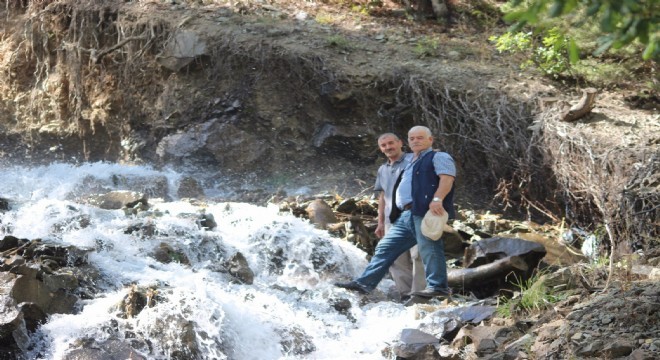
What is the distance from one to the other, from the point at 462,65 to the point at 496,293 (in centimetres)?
613

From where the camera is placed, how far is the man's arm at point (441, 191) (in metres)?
6.91

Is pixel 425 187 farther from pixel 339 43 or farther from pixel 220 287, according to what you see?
pixel 339 43

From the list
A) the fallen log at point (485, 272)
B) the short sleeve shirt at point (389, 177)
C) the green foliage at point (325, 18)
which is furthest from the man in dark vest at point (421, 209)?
the green foliage at point (325, 18)

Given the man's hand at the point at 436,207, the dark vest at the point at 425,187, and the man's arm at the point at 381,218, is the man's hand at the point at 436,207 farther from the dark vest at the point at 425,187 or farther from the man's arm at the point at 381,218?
the man's arm at the point at 381,218

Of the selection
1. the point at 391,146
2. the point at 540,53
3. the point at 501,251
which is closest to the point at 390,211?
the point at 391,146

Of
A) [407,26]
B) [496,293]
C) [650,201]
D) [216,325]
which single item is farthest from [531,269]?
[407,26]

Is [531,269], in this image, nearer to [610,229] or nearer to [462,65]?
[610,229]

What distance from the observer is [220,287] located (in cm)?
730

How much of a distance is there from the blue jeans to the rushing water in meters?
0.29

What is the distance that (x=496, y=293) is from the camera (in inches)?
305

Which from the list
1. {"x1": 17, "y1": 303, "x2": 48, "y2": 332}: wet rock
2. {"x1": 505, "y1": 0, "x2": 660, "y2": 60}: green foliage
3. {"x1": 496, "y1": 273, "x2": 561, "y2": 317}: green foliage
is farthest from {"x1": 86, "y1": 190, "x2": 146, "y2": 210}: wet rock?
{"x1": 505, "y1": 0, "x2": 660, "y2": 60}: green foliage

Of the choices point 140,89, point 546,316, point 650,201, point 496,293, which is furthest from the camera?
point 140,89

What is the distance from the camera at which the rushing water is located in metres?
6.05

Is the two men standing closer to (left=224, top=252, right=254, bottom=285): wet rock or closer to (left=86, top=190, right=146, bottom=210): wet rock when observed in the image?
(left=224, top=252, right=254, bottom=285): wet rock
